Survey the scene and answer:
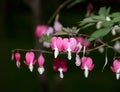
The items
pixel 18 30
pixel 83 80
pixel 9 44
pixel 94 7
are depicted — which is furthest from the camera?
pixel 18 30

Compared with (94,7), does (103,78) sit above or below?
below

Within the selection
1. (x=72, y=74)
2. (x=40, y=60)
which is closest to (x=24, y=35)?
(x=72, y=74)

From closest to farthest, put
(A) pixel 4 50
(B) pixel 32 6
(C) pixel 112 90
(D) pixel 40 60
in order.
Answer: (D) pixel 40 60 < (B) pixel 32 6 < (C) pixel 112 90 < (A) pixel 4 50

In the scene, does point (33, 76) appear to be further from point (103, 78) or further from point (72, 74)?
point (103, 78)

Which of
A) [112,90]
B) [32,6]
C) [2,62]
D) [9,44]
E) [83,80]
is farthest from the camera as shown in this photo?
[9,44]

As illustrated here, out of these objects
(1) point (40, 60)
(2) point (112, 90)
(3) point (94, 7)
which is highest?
(3) point (94, 7)

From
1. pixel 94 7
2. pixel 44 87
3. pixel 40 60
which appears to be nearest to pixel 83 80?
pixel 44 87

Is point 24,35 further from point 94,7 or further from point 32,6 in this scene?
point 94,7

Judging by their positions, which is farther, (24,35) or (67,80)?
(24,35)

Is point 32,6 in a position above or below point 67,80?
above
